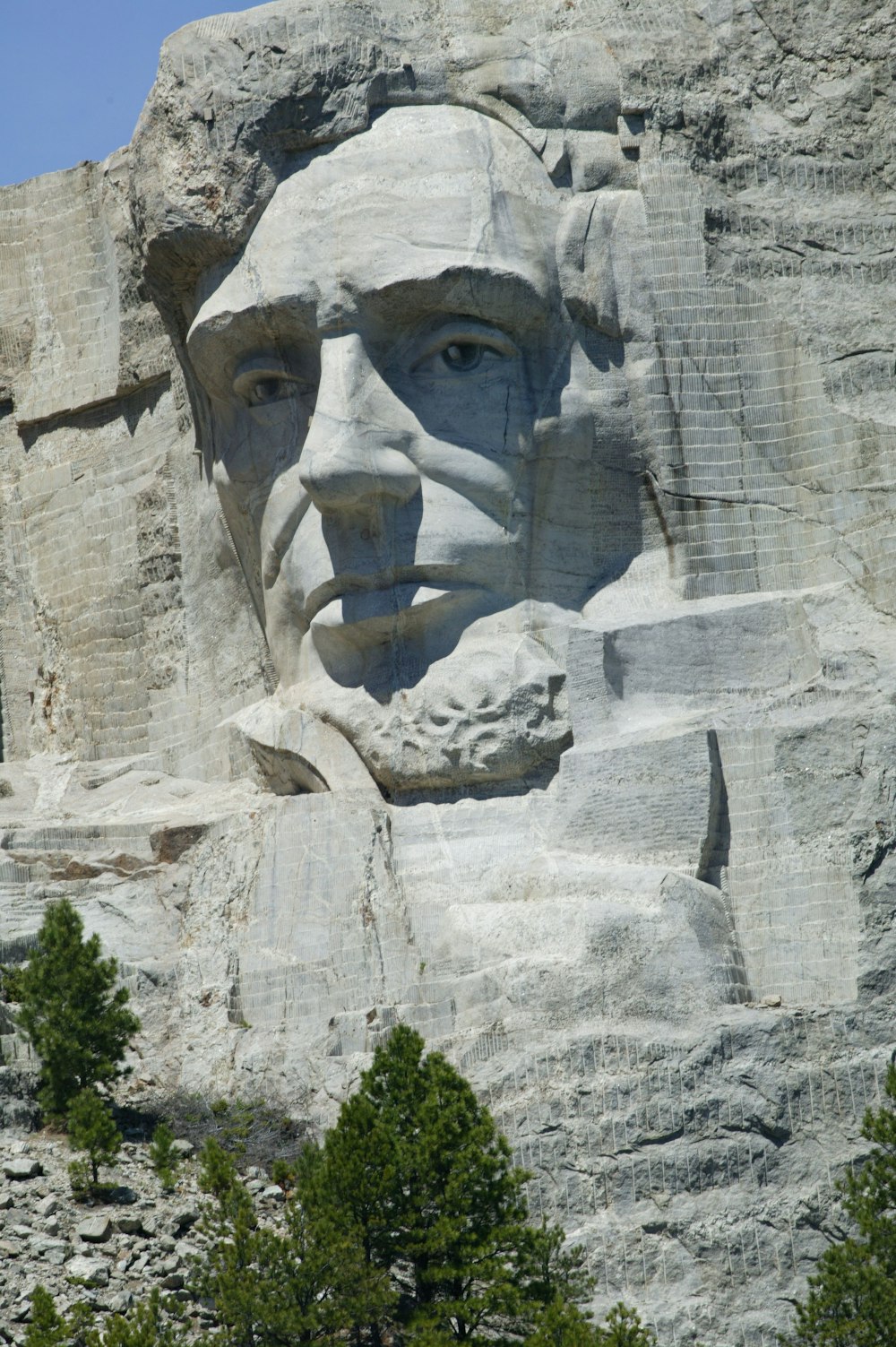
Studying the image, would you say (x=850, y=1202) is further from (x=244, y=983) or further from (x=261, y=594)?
(x=261, y=594)

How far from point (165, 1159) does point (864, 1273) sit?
4.21m

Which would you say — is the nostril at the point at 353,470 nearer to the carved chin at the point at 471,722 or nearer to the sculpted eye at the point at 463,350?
the sculpted eye at the point at 463,350

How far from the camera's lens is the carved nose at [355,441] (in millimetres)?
21594

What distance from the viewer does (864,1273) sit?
1750cm

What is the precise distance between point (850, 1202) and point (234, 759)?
6419 mm

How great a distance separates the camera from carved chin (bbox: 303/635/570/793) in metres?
21.3

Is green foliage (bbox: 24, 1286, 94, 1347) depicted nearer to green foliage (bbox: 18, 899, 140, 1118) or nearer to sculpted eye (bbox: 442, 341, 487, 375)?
green foliage (bbox: 18, 899, 140, 1118)

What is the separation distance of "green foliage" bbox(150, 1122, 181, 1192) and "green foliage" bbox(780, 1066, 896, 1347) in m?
3.61

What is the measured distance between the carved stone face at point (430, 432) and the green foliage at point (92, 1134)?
133 inches

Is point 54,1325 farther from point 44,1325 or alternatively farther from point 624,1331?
point 624,1331

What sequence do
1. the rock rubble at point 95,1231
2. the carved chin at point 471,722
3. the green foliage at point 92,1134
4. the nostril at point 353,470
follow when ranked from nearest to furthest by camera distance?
the rock rubble at point 95,1231 → the green foliage at point 92,1134 → the carved chin at point 471,722 → the nostril at point 353,470

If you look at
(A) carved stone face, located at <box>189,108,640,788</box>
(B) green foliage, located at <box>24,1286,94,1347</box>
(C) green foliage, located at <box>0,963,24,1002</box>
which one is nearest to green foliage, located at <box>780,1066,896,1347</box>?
(B) green foliage, located at <box>24,1286,94,1347</box>

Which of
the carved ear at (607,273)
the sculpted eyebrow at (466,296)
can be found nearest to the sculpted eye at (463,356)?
the sculpted eyebrow at (466,296)

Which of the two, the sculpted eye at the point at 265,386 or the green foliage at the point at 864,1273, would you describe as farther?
the sculpted eye at the point at 265,386
